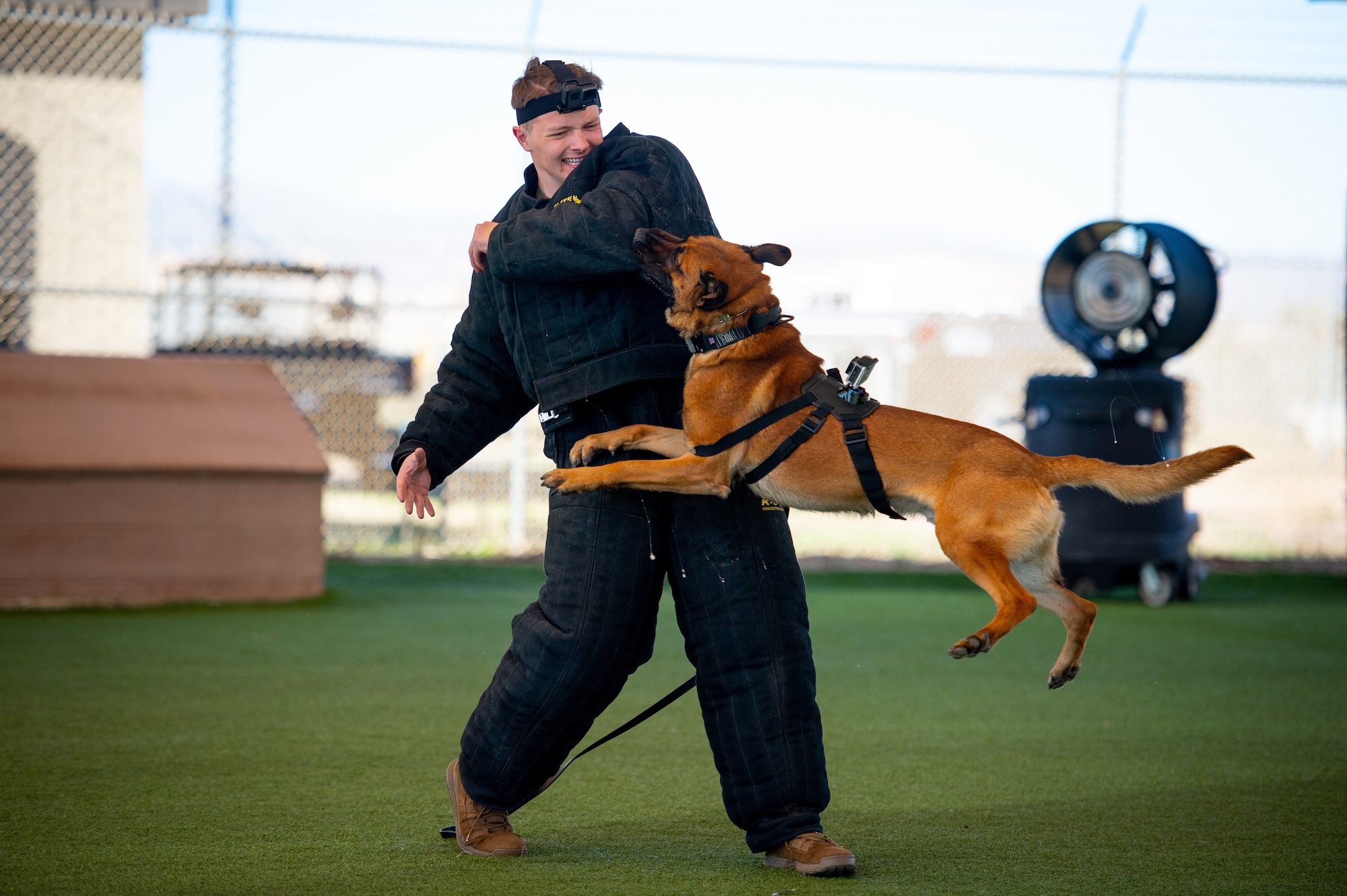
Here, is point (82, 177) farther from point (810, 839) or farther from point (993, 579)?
point (993, 579)

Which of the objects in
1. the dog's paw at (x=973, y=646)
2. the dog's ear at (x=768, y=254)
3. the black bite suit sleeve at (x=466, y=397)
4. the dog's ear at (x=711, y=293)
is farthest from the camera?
the black bite suit sleeve at (x=466, y=397)

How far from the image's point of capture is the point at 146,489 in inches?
238

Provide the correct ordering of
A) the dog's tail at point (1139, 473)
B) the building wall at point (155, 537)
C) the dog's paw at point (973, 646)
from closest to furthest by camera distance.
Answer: the dog's paw at point (973, 646) → the dog's tail at point (1139, 473) → the building wall at point (155, 537)

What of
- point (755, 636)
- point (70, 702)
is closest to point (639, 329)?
point (755, 636)

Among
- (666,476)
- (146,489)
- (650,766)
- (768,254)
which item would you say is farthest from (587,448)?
(146,489)

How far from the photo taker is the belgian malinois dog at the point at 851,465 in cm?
231

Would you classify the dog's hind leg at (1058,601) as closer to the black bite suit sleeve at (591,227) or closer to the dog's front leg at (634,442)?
the dog's front leg at (634,442)

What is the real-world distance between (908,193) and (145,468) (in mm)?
7319

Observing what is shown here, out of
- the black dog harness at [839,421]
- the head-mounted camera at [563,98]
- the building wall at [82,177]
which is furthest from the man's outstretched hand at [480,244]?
the building wall at [82,177]

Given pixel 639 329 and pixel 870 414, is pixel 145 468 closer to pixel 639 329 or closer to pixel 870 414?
pixel 639 329

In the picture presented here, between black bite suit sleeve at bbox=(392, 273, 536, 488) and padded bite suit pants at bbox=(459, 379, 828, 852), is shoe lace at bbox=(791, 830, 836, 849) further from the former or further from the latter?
black bite suit sleeve at bbox=(392, 273, 536, 488)

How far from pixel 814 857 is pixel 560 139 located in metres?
1.59

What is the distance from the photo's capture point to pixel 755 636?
2.46 meters

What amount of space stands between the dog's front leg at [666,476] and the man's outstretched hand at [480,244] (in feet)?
1.74
